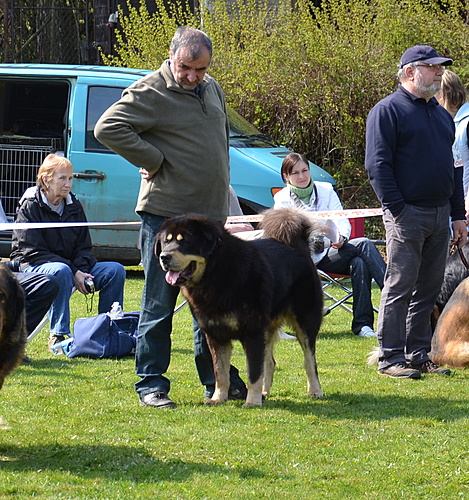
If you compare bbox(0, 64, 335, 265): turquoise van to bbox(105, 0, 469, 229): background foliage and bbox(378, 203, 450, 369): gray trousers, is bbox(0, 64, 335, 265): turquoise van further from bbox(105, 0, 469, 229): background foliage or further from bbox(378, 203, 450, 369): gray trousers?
bbox(378, 203, 450, 369): gray trousers

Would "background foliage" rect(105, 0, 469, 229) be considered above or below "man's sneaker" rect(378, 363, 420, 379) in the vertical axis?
above

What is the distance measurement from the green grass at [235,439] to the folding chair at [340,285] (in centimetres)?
161

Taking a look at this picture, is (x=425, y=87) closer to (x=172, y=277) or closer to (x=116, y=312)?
(x=172, y=277)

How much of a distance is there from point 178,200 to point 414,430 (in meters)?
1.93

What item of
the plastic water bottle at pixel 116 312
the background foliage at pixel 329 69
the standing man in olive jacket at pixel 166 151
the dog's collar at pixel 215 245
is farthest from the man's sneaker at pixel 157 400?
the background foliage at pixel 329 69

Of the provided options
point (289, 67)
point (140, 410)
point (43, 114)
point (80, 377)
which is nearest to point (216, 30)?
point (289, 67)

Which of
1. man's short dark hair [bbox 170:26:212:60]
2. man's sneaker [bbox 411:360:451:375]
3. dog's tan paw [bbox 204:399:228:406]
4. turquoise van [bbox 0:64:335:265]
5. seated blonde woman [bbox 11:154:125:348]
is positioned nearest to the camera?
man's short dark hair [bbox 170:26:212:60]

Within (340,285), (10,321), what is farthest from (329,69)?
(10,321)

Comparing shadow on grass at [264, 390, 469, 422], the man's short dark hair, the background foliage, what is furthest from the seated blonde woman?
the background foliage

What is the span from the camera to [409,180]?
6027 millimetres

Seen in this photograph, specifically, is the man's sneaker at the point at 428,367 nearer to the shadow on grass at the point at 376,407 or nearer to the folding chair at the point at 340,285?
the shadow on grass at the point at 376,407

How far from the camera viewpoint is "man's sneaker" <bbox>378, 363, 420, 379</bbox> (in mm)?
6242

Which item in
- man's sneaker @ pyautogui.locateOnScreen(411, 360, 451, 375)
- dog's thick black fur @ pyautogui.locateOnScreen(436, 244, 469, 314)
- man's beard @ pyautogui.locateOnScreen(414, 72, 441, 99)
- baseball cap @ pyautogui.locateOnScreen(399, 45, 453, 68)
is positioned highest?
baseball cap @ pyautogui.locateOnScreen(399, 45, 453, 68)

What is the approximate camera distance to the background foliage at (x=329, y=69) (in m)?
13.5
